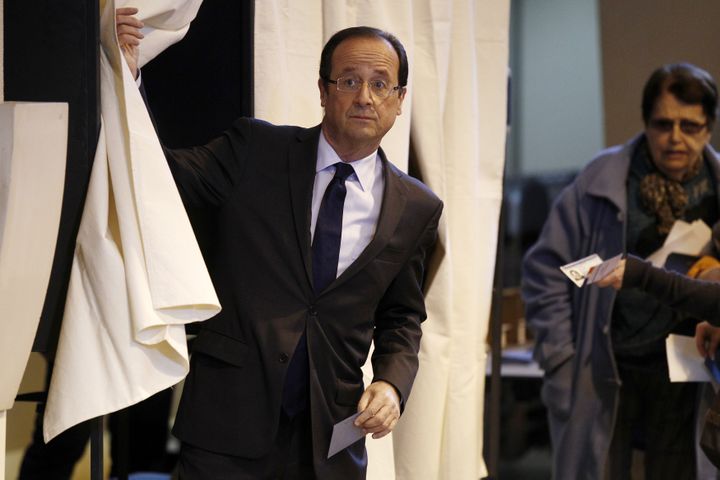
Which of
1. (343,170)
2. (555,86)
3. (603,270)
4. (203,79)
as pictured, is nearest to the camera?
(343,170)

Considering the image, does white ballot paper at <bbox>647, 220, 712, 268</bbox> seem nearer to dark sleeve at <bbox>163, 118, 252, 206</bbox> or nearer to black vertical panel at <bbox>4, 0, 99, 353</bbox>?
dark sleeve at <bbox>163, 118, 252, 206</bbox>

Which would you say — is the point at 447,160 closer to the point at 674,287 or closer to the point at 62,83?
the point at 674,287

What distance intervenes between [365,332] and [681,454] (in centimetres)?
181

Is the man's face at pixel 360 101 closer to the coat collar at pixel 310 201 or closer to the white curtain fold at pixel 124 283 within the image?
the coat collar at pixel 310 201

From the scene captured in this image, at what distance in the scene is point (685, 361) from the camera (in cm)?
316

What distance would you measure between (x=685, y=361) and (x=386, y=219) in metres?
1.52

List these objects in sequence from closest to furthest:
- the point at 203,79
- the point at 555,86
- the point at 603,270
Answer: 1. the point at 203,79
2. the point at 603,270
3. the point at 555,86

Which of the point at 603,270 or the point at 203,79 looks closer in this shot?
the point at 203,79

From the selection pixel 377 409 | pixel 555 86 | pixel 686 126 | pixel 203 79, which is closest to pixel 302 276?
pixel 377 409

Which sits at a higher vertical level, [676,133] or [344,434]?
[676,133]

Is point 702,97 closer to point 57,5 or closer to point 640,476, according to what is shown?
point 640,476

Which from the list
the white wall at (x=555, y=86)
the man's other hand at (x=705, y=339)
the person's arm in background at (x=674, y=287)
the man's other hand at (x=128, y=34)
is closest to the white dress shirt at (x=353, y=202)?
the man's other hand at (x=128, y=34)

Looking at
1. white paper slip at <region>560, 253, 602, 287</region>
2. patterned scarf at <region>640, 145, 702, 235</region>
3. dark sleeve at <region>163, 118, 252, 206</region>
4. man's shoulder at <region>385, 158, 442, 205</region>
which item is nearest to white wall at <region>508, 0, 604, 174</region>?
patterned scarf at <region>640, 145, 702, 235</region>

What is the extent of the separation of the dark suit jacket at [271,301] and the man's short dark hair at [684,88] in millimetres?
1661
